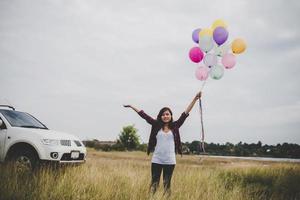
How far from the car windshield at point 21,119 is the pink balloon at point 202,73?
4151 millimetres

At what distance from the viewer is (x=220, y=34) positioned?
6887 millimetres

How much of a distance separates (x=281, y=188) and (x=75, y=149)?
19.8 ft

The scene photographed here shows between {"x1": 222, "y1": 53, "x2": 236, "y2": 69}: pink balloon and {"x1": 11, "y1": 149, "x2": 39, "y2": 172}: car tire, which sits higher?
{"x1": 222, "y1": 53, "x2": 236, "y2": 69}: pink balloon

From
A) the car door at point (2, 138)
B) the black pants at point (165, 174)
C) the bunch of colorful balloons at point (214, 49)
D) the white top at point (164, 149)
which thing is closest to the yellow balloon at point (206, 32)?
the bunch of colorful balloons at point (214, 49)

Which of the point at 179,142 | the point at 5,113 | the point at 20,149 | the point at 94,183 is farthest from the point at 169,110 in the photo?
the point at 5,113

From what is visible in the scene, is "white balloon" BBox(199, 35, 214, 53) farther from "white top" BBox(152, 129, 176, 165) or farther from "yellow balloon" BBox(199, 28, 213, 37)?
"white top" BBox(152, 129, 176, 165)

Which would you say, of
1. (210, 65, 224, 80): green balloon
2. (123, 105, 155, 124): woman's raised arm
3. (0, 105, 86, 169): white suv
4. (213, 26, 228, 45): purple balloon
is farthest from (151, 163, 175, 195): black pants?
(213, 26, 228, 45): purple balloon

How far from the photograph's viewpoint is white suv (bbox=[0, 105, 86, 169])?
654 cm

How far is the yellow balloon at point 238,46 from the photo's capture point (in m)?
7.25

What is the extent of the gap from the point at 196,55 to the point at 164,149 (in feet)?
9.57

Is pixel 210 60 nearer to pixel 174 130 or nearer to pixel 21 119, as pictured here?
pixel 174 130

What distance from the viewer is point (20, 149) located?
668 centimetres

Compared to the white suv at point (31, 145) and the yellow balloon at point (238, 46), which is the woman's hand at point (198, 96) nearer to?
the yellow balloon at point (238, 46)

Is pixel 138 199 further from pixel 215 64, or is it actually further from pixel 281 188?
pixel 281 188
